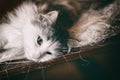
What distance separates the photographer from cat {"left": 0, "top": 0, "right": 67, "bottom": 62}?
1.33 meters

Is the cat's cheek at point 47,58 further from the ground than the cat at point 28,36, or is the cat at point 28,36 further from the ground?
→ the cat at point 28,36

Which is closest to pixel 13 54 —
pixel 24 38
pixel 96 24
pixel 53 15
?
pixel 24 38

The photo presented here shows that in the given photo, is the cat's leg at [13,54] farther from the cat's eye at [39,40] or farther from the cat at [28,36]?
the cat's eye at [39,40]

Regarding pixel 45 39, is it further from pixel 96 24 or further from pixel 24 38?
pixel 96 24

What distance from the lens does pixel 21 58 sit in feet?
4.39

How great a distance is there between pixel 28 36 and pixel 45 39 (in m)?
0.10

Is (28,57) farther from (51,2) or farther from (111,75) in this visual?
(111,75)

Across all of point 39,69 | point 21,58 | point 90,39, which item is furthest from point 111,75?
point 21,58

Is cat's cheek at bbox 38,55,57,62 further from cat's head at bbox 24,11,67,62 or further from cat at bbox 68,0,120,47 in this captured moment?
cat at bbox 68,0,120,47

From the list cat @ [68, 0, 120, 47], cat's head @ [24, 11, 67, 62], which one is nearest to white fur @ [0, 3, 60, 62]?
cat's head @ [24, 11, 67, 62]

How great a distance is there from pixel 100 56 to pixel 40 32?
0.39m

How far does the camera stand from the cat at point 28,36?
4.37ft

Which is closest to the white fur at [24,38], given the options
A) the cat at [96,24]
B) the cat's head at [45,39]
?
the cat's head at [45,39]

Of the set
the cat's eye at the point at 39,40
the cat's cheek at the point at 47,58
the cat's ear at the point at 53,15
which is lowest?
the cat's cheek at the point at 47,58
